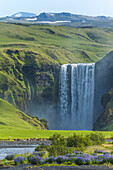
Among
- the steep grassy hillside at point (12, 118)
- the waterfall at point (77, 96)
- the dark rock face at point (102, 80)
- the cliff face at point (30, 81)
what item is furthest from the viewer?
the cliff face at point (30, 81)

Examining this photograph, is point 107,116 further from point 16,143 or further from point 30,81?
point 16,143

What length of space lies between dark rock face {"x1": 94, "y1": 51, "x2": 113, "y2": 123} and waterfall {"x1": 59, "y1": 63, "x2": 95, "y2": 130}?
2629 mm

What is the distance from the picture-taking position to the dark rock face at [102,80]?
469 ft

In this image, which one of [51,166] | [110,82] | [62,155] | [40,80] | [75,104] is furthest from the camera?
[40,80]

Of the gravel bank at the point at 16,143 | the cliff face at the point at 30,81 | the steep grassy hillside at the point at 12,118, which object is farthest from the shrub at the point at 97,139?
the cliff face at the point at 30,81

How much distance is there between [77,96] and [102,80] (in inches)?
511

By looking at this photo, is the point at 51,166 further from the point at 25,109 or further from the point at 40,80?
the point at 40,80

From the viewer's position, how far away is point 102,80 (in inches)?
5778

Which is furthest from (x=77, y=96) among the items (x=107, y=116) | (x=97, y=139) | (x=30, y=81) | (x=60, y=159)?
(x=60, y=159)

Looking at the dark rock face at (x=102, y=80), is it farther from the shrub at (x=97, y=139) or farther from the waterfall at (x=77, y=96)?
the shrub at (x=97, y=139)

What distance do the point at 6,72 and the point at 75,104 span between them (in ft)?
99.3

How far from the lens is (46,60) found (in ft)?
576

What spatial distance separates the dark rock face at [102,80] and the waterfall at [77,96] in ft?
8.63

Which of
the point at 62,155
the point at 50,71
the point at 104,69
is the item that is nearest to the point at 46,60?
the point at 50,71
